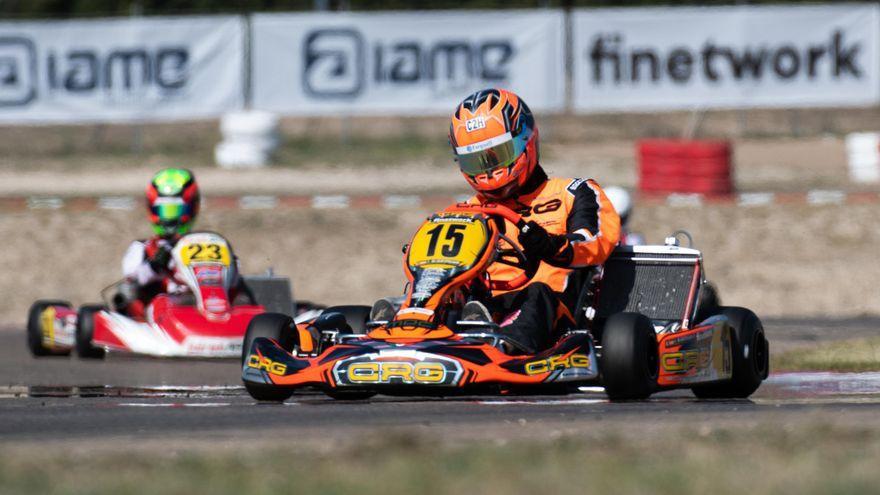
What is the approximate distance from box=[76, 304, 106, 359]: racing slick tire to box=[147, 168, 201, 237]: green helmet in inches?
38.9

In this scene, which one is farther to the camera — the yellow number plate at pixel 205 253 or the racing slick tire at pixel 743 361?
the yellow number plate at pixel 205 253

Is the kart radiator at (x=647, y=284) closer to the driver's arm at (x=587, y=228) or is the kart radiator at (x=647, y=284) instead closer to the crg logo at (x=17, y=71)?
the driver's arm at (x=587, y=228)

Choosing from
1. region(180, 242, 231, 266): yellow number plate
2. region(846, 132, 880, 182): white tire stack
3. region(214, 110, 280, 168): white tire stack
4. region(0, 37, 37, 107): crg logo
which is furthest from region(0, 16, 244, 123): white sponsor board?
region(180, 242, 231, 266): yellow number plate

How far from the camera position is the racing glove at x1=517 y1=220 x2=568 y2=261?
27.0 ft

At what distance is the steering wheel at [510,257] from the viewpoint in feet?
27.6

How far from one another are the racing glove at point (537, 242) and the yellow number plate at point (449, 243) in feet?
0.70

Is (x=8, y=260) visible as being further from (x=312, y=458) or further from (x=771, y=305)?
(x=312, y=458)

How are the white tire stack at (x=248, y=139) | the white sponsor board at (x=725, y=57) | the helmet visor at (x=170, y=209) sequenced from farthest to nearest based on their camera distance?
the white sponsor board at (x=725, y=57), the white tire stack at (x=248, y=139), the helmet visor at (x=170, y=209)

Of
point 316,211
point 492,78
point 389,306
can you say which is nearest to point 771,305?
point 316,211

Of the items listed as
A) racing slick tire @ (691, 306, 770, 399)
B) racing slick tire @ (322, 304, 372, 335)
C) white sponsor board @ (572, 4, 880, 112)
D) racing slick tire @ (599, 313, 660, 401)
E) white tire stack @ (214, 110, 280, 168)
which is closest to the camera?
racing slick tire @ (599, 313, 660, 401)

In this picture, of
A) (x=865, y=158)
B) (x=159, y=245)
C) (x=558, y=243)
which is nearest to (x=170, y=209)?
(x=159, y=245)

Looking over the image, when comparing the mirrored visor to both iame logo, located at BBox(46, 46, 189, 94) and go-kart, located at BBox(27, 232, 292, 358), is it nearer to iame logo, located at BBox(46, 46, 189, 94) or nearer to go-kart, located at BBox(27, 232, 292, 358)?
go-kart, located at BBox(27, 232, 292, 358)

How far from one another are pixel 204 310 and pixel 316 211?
23.2 feet

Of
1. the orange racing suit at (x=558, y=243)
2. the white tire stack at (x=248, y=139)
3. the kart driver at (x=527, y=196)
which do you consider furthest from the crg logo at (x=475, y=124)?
the white tire stack at (x=248, y=139)
